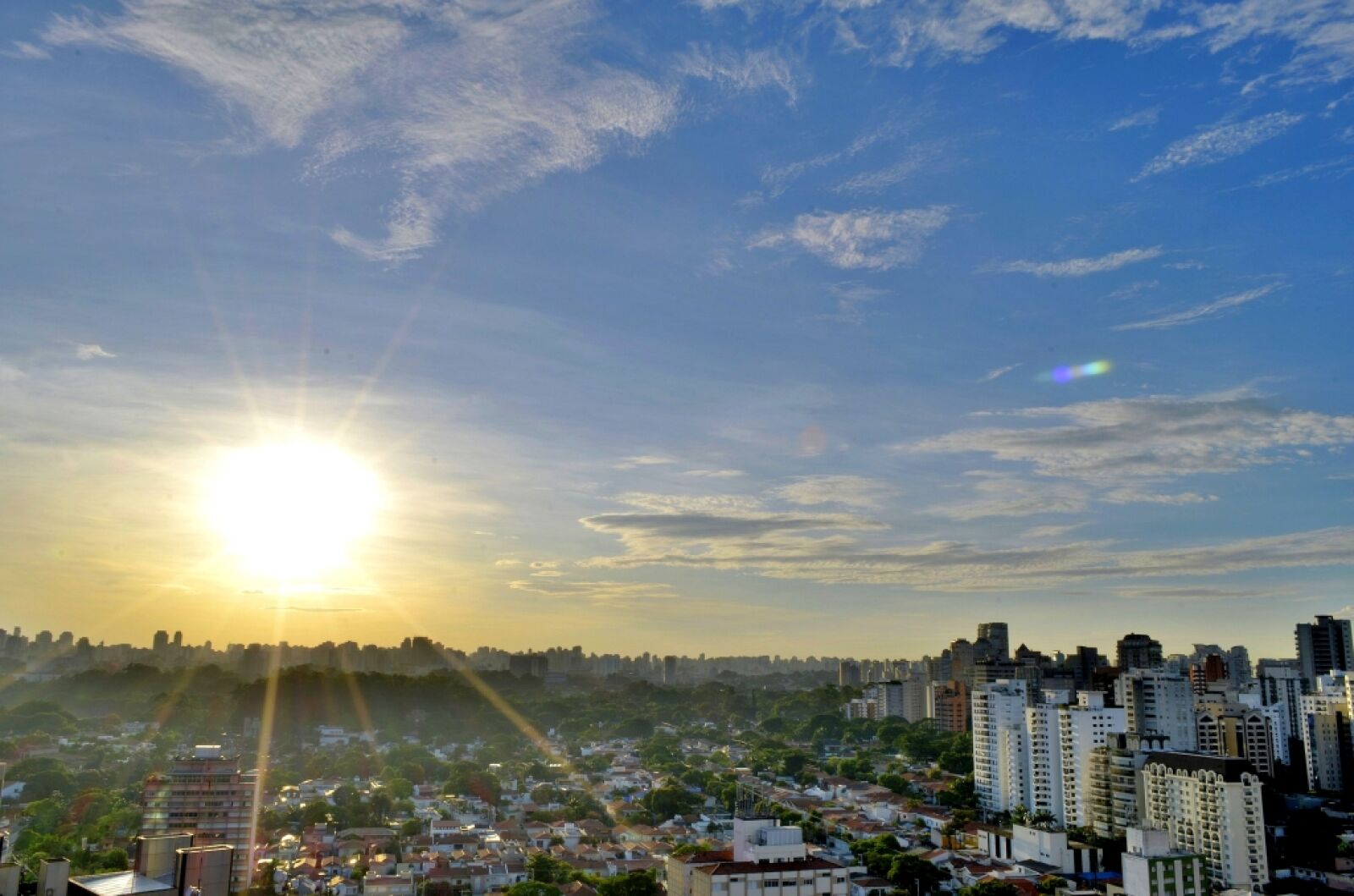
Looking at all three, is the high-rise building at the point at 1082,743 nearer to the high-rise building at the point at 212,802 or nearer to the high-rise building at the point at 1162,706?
the high-rise building at the point at 1162,706

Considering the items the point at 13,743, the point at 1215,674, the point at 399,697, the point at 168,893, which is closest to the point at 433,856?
the point at 168,893

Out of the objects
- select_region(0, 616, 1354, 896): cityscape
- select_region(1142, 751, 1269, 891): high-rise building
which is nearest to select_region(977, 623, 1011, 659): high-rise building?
select_region(0, 616, 1354, 896): cityscape

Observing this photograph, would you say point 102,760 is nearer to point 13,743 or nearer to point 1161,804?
point 13,743

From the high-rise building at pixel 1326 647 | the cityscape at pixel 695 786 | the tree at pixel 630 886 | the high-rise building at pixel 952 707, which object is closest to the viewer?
the tree at pixel 630 886

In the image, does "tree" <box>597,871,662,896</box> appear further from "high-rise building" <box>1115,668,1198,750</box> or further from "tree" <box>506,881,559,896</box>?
"high-rise building" <box>1115,668,1198,750</box>

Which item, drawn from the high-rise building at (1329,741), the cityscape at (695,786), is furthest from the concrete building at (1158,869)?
the high-rise building at (1329,741)

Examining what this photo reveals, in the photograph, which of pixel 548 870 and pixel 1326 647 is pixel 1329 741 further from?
pixel 548 870

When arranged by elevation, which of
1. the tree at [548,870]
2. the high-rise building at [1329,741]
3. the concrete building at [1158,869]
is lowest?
the tree at [548,870]
